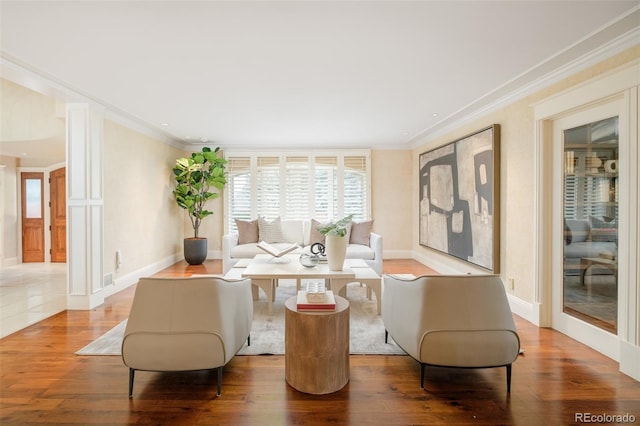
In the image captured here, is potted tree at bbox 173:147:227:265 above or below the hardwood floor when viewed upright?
above

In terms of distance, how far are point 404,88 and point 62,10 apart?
9.58 feet

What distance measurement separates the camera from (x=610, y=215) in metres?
2.71

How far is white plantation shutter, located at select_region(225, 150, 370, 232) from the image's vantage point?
23.1 feet

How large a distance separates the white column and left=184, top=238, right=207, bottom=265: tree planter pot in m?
2.32

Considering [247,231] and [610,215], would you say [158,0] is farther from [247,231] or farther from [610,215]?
[247,231]

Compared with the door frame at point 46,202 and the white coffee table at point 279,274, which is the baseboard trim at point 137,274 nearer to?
the white coffee table at point 279,274

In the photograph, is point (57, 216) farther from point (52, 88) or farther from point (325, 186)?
point (325, 186)

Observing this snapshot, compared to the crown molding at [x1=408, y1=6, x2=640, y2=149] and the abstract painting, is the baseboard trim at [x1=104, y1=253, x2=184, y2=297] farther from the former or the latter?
the crown molding at [x1=408, y1=6, x2=640, y2=149]

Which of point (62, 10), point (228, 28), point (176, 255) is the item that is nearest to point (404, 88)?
point (228, 28)

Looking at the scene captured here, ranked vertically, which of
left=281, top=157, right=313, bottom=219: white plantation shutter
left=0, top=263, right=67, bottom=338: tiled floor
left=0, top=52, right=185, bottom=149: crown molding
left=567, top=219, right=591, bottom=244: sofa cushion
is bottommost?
left=0, top=263, right=67, bottom=338: tiled floor

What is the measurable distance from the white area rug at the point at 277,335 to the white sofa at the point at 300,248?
3.77 ft
